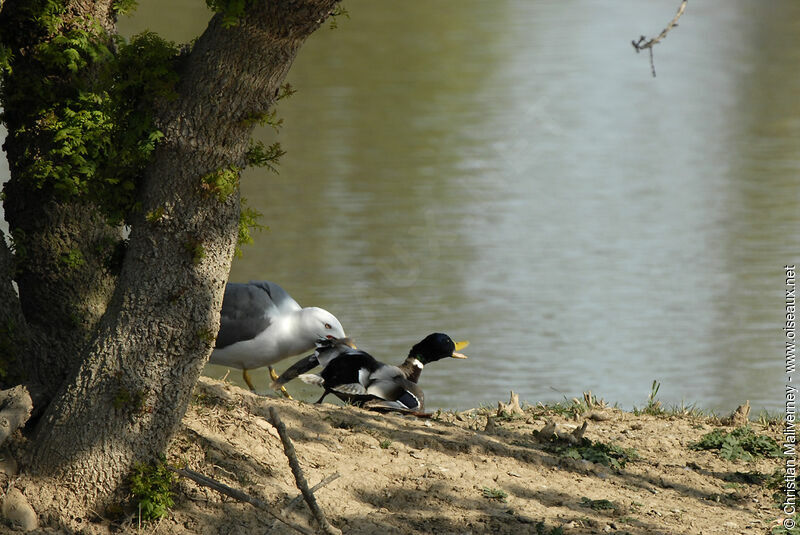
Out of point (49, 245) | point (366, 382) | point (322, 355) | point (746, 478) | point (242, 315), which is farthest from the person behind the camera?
point (242, 315)

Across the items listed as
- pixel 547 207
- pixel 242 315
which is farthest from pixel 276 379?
pixel 547 207

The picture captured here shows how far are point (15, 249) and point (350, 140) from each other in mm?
10648

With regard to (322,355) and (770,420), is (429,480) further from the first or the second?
(770,420)

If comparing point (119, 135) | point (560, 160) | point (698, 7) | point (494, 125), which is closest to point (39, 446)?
point (119, 135)

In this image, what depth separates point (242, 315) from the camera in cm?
641

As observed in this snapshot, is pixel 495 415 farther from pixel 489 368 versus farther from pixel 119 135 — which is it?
pixel 119 135

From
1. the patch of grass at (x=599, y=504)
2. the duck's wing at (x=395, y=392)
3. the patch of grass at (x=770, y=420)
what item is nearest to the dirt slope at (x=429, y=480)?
the patch of grass at (x=599, y=504)

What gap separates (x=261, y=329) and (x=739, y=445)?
293cm

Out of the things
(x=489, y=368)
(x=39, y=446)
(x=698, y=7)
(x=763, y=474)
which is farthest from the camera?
(x=698, y=7)

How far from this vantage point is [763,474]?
5.63 metres

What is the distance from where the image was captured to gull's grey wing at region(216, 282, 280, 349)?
6.39 metres

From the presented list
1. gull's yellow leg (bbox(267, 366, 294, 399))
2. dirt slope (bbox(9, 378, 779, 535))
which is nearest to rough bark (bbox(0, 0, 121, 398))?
dirt slope (bbox(9, 378, 779, 535))

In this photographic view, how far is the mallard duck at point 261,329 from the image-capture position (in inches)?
252

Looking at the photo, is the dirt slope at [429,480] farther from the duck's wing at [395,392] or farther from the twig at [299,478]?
the twig at [299,478]
